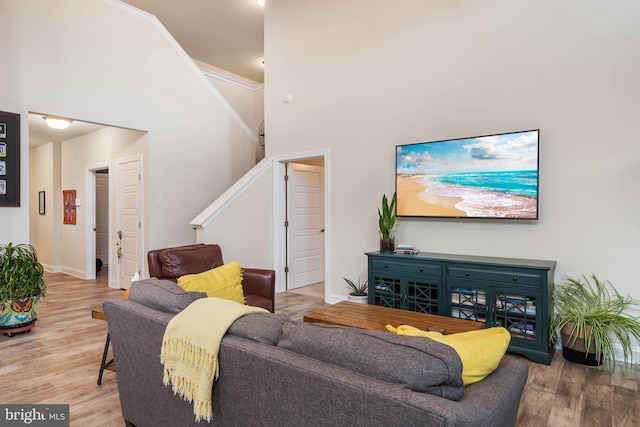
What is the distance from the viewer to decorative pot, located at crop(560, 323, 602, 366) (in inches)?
112

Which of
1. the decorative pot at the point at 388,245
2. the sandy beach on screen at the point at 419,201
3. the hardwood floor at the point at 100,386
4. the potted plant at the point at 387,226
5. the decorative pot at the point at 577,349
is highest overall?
the sandy beach on screen at the point at 419,201

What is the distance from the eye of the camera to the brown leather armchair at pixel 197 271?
10.4 ft

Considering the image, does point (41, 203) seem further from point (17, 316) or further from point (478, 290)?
point (478, 290)

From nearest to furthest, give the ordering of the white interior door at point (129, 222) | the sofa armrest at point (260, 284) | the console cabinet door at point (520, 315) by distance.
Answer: the console cabinet door at point (520, 315)
the sofa armrest at point (260, 284)
the white interior door at point (129, 222)

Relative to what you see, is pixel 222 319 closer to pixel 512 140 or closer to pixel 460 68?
pixel 512 140

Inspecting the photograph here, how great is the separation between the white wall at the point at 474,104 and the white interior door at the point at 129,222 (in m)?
2.05

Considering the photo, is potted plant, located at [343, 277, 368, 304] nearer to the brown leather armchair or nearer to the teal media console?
the teal media console

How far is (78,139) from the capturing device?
260 inches

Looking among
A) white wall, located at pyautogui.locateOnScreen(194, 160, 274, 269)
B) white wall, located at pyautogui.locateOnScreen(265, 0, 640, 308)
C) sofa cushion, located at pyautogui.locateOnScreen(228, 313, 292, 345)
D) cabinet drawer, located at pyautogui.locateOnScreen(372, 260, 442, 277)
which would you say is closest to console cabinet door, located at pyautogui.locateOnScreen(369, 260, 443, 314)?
cabinet drawer, located at pyautogui.locateOnScreen(372, 260, 442, 277)

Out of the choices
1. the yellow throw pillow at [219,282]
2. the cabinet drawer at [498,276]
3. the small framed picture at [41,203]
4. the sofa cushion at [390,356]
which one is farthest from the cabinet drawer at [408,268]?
the small framed picture at [41,203]

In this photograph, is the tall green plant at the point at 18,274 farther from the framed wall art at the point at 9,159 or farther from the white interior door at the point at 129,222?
the white interior door at the point at 129,222

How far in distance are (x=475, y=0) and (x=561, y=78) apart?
1.17 m

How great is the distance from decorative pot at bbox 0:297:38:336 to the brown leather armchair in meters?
1.52

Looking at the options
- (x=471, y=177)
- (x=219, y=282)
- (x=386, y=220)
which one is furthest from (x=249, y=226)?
(x=471, y=177)
